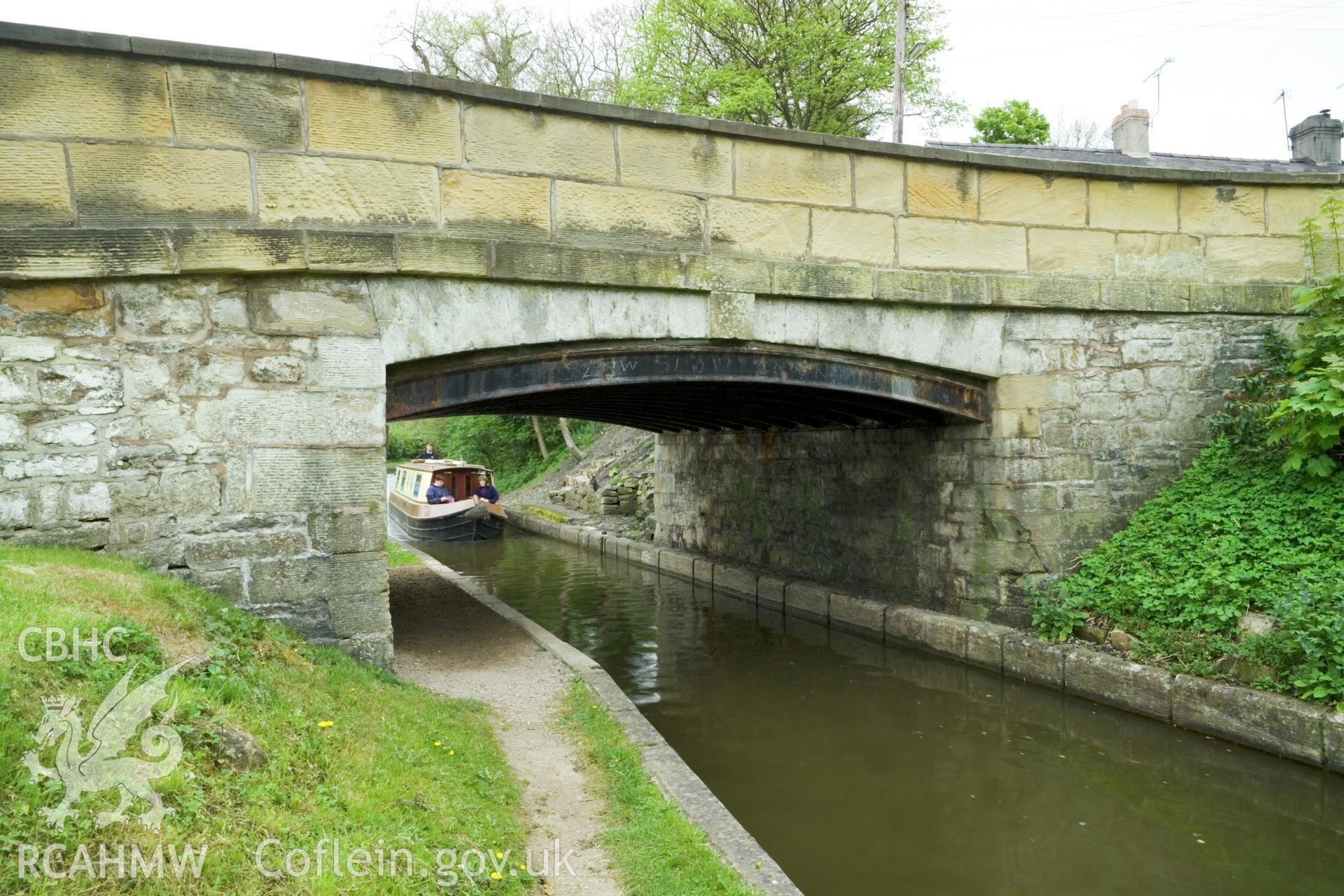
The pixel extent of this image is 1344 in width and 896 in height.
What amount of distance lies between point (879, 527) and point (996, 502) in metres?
1.88

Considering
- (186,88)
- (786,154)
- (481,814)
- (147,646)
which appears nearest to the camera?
(147,646)

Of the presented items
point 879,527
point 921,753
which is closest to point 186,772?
point 921,753

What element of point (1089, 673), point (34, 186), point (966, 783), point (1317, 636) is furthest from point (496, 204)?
point (1317, 636)

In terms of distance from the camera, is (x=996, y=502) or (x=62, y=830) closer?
(x=62, y=830)

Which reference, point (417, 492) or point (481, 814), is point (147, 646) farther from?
point (417, 492)

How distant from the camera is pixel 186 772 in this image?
107 inches

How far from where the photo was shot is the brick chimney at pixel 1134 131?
1562 cm

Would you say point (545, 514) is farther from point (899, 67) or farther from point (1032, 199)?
point (1032, 199)

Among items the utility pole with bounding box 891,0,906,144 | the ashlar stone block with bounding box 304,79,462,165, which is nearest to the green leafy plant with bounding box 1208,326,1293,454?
the ashlar stone block with bounding box 304,79,462,165

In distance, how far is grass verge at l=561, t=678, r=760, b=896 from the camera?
10.9 ft

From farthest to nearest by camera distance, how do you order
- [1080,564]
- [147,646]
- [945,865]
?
1. [1080,564]
2. [945,865]
3. [147,646]

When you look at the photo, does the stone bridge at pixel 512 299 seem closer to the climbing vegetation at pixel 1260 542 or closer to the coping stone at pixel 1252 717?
the climbing vegetation at pixel 1260 542

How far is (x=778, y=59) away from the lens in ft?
63.5

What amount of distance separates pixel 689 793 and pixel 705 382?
359 centimetres
